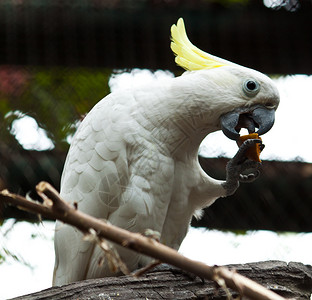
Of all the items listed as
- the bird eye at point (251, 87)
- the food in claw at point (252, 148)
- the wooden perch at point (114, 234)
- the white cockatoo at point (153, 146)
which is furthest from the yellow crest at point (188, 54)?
the wooden perch at point (114, 234)

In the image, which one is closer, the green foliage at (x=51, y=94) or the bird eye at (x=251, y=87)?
the bird eye at (x=251, y=87)

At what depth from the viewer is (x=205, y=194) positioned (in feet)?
9.78

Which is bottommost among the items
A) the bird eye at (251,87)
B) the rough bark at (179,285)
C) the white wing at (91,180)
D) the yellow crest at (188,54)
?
the rough bark at (179,285)

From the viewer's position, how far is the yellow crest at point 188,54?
9.50ft

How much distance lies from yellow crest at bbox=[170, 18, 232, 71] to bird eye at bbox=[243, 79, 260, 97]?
7.0 inches

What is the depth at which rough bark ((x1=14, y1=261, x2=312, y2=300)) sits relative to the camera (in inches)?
93.1

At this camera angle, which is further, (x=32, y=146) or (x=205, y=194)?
(x=32, y=146)

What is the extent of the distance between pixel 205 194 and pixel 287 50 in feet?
3.46

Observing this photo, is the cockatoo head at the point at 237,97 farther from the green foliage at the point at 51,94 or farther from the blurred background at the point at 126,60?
the green foliage at the point at 51,94

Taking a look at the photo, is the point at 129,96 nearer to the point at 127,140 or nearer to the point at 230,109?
the point at 127,140

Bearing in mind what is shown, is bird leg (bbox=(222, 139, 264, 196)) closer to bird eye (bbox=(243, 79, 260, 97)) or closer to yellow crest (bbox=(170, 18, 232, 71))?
bird eye (bbox=(243, 79, 260, 97))

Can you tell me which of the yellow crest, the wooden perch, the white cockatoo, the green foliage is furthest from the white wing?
the wooden perch

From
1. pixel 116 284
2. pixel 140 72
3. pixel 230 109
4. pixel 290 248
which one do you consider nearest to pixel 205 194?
pixel 230 109

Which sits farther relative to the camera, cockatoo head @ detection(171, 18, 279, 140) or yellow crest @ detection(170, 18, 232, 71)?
yellow crest @ detection(170, 18, 232, 71)
